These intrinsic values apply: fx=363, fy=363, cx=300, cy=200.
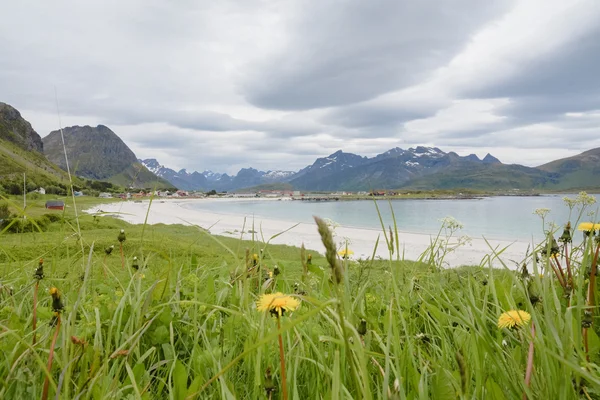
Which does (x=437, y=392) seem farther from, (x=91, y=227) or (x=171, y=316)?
(x=91, y=227)

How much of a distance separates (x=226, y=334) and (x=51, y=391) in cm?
74

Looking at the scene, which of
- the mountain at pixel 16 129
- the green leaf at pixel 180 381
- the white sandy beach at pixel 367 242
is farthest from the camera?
the mountain at pixel 16 129

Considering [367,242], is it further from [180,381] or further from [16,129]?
[16,129]

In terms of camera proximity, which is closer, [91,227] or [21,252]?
[21,252]

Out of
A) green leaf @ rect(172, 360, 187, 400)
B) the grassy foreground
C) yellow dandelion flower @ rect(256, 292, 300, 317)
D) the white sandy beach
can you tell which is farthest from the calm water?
yellow dandelion flower @ rect(256, 292, 300, 317)

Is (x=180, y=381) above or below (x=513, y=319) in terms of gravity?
below

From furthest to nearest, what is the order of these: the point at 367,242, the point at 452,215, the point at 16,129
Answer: the point at 16,129 < the point at 452,215 < the point at 367,242

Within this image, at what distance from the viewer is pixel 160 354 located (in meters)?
1.94

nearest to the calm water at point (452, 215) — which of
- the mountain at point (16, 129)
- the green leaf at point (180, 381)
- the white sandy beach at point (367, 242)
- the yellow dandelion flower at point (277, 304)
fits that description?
the white sandy beach at point (367, 242)

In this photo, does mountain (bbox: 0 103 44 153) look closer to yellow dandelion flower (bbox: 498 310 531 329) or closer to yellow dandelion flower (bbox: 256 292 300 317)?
yellow dandelion flower (bbox: 256 292 300 317)

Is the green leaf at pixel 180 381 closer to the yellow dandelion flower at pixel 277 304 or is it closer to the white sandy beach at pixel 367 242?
the yellow dandelion flower at pixel 277 304

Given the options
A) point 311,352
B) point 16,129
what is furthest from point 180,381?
point 16,129

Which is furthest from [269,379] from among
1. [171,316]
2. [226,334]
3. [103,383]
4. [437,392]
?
[171,316]

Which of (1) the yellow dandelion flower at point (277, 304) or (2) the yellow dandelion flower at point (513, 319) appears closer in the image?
(1) the yellow dandelion flower at point (277, 304)
